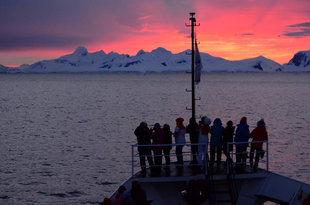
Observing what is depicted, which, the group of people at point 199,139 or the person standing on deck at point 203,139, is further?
the person standing on deck at point 203,139

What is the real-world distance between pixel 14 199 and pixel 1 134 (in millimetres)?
23247

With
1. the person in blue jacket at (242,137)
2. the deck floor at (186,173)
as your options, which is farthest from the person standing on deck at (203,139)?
the person in blue jacket at (242,137)

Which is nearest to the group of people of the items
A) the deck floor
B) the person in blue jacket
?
the person in blue jacket

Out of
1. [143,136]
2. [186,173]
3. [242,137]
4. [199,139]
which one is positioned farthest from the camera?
[242,137]

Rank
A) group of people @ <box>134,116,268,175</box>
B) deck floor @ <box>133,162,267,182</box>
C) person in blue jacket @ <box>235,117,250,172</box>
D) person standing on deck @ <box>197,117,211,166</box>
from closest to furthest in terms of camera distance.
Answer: deck floor @ <box>133,162,267,182</box>, group of people @ <box>134,116,268,175</box>, person standing on deck @ <box>197,117,211,166</box>, person in blue jacket @ <box>235,117,250,172</box>

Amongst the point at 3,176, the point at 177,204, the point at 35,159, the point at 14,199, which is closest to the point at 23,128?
the point at 35,159

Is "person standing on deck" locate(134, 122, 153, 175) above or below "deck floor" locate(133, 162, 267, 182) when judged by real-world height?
above

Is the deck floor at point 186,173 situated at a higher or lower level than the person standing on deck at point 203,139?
lower

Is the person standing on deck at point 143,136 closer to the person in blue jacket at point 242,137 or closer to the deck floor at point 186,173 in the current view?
the deck floor at point 186,173

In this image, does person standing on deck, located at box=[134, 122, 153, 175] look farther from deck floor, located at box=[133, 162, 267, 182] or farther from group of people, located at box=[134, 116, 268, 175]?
deck floor, located at box=[133, 162, 267, 182]

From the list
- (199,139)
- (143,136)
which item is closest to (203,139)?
(199,139)

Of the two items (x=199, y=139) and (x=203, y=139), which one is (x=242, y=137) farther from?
(x=199, y=139)

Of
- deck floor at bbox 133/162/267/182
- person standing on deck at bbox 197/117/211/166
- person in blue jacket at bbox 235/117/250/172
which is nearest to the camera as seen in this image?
deck floor at bbox 133/162/267/182

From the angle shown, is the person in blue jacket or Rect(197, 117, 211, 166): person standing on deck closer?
Rect(197, 117, 211, 166): person standing on deck
